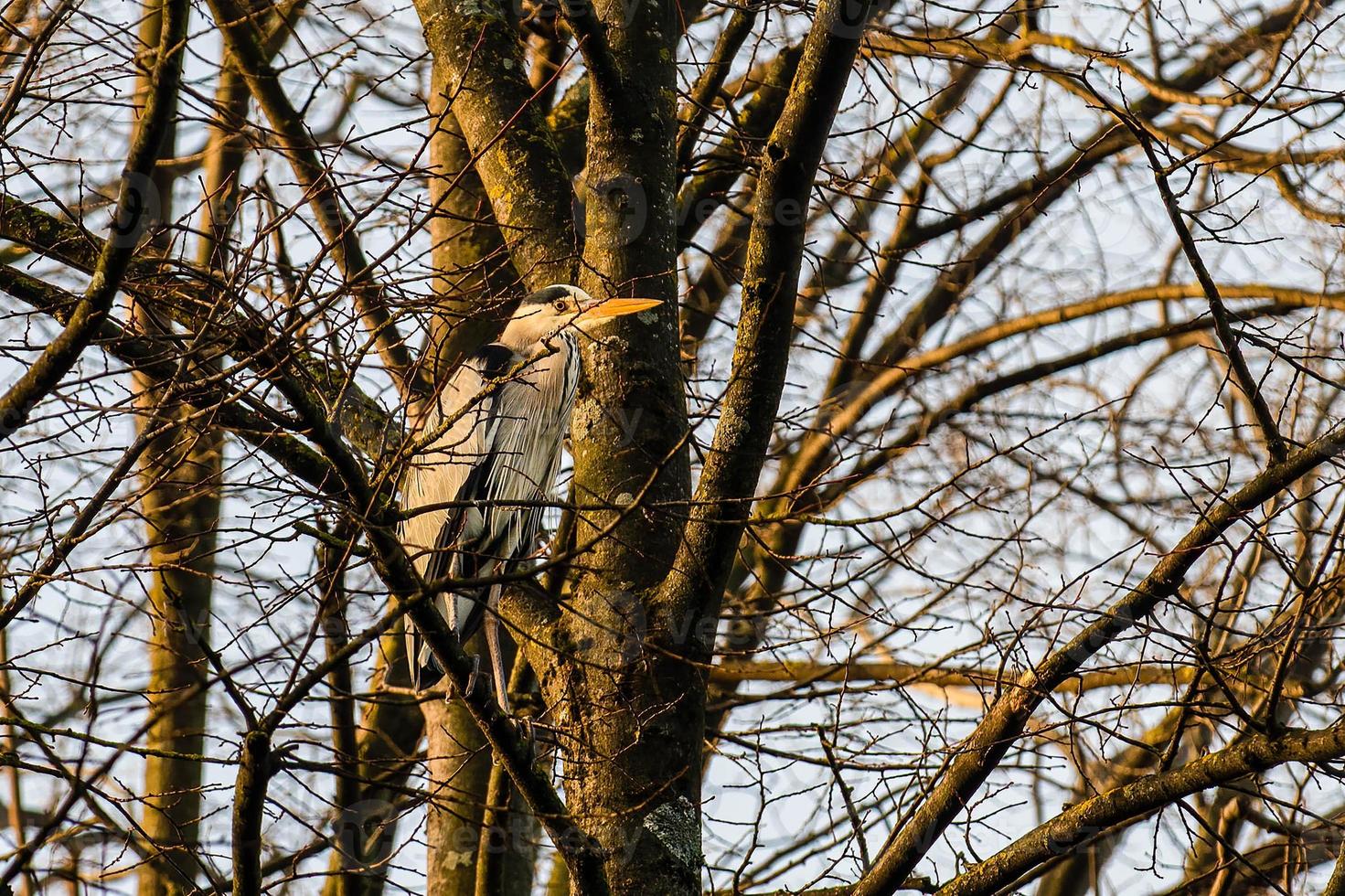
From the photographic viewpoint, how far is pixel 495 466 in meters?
5.02

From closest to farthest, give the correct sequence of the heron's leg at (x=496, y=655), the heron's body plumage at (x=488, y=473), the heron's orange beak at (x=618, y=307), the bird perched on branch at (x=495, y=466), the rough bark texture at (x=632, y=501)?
the rough bark texture at (x=632, y=501)
the heron's orange beak at (x=618, y=307)
the heron's leg at (x=496, y=655)
the bird perched on branch at (x=495, y=466)
the heron's body plumage at (x=488, y=473)

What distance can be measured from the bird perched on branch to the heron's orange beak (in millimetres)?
292

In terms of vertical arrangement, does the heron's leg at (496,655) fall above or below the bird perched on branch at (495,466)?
below

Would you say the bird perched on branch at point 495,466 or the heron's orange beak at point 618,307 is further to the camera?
the bird perched on branch at point 495,466

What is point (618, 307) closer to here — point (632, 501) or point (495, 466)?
point (632, 501)

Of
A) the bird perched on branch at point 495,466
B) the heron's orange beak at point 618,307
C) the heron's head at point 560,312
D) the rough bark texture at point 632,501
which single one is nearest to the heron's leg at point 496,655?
the bird perched on branch at point 495,466

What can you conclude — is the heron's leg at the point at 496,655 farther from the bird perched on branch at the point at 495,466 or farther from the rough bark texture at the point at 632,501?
the rough bark texture at the point at 632,501

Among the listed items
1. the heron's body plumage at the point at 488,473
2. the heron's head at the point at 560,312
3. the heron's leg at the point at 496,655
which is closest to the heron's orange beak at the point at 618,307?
the heron's head at the point at 560,312

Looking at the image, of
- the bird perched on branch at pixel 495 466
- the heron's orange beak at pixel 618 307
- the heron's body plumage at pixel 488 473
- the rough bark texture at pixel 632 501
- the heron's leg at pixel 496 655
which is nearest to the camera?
the rough bark texture at pixel 632 501

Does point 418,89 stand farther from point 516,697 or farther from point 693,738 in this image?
point 693,738

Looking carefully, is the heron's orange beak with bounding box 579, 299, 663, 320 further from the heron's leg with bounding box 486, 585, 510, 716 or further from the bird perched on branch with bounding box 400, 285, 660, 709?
the heron's leg with bounding box 486, 585, 510, 716

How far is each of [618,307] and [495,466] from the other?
5.29 feet

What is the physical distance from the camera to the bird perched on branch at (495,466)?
441 cm

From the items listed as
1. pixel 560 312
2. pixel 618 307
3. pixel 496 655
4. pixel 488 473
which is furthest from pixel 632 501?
pixel 488 473
